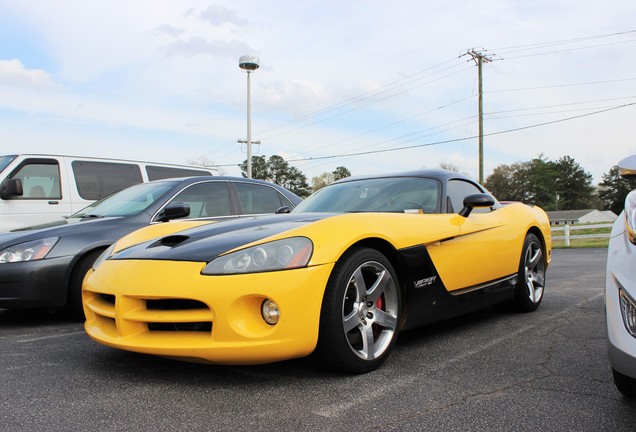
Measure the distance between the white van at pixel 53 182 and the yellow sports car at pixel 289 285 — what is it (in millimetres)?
3643

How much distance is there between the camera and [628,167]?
2.22 m

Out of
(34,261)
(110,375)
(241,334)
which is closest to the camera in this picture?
(241,334)

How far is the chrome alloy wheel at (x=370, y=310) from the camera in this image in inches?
113

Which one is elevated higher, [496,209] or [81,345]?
[496,209]

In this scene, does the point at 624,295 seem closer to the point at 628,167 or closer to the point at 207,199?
the point at 628,167

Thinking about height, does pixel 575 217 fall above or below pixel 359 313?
below

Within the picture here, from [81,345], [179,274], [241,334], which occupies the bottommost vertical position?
[81,345]

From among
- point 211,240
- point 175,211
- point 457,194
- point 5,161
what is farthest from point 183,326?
point 5,161

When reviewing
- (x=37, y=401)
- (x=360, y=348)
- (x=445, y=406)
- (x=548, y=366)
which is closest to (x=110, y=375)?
(x=37, y=401)

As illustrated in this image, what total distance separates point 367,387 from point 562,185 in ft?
373

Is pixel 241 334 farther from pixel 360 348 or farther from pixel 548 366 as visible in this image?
pixel 548 366

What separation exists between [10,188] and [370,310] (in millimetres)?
5301

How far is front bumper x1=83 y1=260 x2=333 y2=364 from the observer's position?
8.36 feet

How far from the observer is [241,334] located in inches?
100.0
